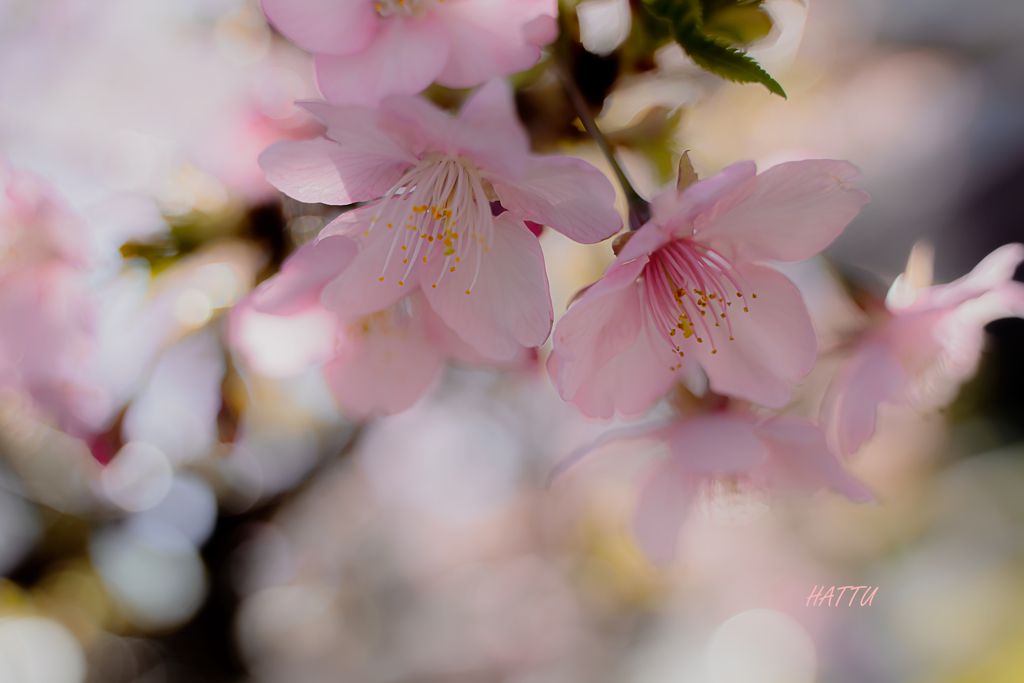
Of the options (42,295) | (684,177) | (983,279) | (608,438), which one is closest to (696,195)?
(684,177)

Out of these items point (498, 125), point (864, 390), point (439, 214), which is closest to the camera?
point (498, 125)

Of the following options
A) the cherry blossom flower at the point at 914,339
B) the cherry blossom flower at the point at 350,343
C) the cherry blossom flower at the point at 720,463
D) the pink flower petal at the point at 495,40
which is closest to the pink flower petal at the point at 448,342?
the cherry blossom flower at the point at 350,343

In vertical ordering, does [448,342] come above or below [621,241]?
below

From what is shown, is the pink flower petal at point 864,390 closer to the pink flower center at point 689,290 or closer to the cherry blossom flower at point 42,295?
the pink flower center at point 689,290

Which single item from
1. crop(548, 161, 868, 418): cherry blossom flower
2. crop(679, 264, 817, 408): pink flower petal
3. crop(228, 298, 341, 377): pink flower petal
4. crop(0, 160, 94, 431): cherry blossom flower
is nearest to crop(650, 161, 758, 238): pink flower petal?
crop(548, 161, 868, 418): cherry blossom flower

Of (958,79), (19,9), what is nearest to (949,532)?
(958,79)

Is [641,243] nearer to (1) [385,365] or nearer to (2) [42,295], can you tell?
(1) [385,365]

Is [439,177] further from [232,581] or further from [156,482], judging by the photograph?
[232,581]
